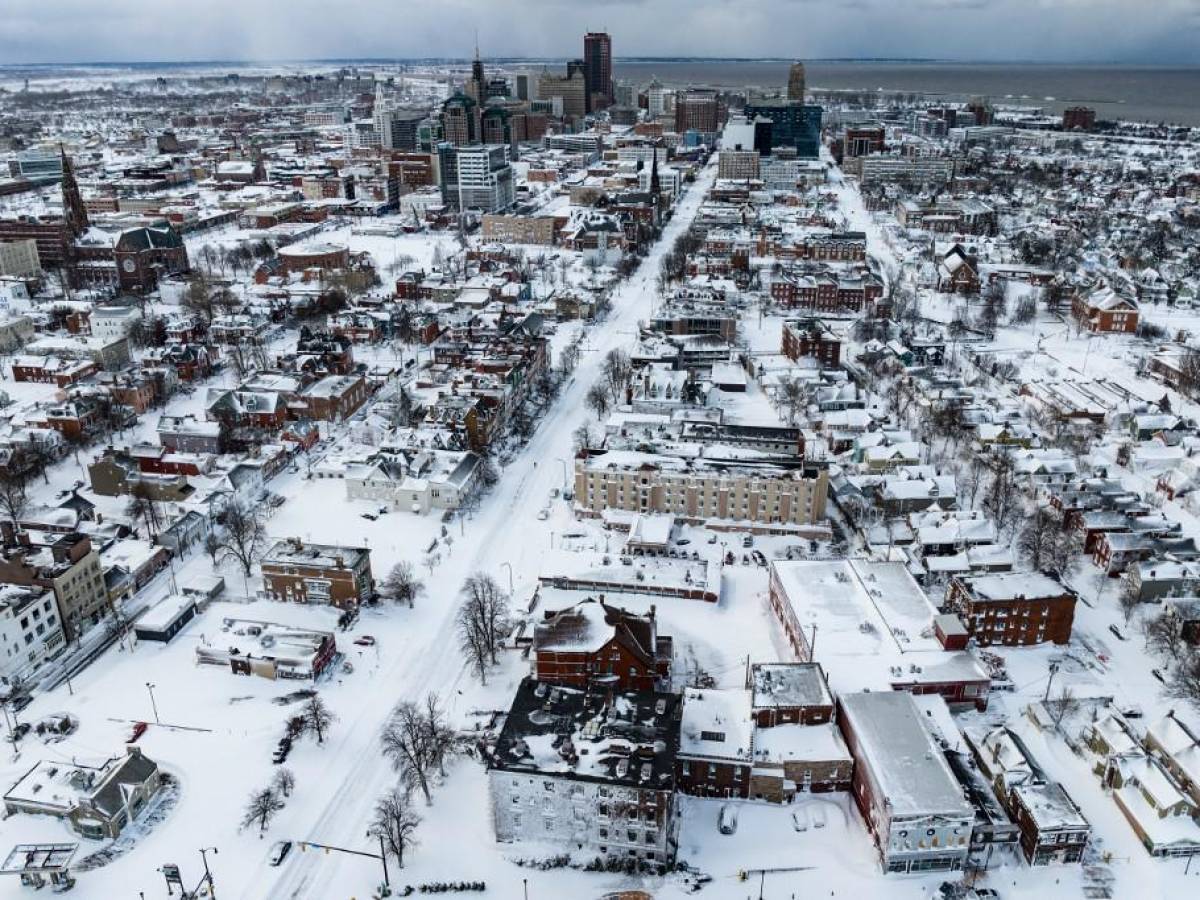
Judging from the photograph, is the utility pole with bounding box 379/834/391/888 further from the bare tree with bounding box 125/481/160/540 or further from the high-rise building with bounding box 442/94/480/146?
the high-rise building with bounding box 442/94/480/146

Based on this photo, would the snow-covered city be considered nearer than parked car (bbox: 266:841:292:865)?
No

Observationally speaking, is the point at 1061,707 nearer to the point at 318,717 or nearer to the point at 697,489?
the point at 697,489

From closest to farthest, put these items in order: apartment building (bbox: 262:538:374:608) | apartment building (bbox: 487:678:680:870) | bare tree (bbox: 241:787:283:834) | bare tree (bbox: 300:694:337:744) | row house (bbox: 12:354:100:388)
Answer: apartment building (bbox: 487:678:680:870) < bare tree (bbox: 241:787:283:834) < bare tree (bbox: 300:694:337:744) < apartment building (bbox: 262:538:374:608) < row house (bbox: 12:354:100:388)

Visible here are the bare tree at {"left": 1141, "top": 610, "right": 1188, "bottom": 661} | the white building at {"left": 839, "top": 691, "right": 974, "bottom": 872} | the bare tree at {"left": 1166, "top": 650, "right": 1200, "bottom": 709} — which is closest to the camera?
the white building at {"left": 839, "top": 691, "right": 974, "bottom": 872}

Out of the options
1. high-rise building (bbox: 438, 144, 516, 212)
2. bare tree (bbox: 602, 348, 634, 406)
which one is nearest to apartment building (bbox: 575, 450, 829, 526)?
bare tree (bbox: 602, 348, 634, 406)

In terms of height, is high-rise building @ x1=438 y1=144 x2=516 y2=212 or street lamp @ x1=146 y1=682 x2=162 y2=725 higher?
high-rise building @ x1=438 y1=144 x2=516 y2=212

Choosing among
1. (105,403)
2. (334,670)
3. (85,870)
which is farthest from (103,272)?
(85,870)

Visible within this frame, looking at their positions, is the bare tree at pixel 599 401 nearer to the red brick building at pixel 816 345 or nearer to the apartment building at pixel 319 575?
the red brick building at pixel 816 345
